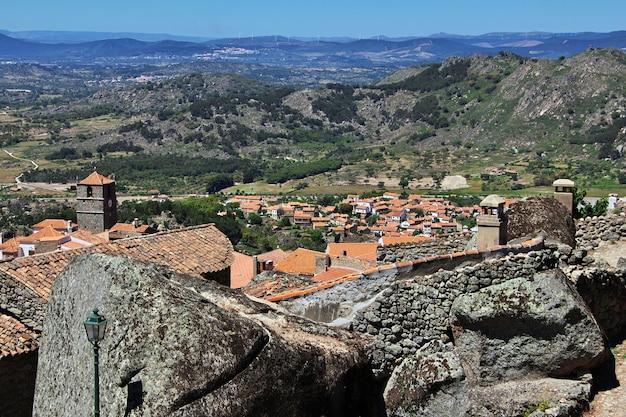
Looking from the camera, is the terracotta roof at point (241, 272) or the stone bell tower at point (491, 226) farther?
the terracotta roof at point (241, 272)

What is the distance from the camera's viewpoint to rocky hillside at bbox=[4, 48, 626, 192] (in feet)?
426

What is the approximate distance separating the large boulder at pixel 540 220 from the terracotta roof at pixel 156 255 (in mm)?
4995

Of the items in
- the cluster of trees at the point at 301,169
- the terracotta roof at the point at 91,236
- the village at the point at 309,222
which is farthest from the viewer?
the cluster of trees at the point at 301,169

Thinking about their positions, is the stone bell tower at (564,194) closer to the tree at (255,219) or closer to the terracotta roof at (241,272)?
the terracotta roof at (241,272)

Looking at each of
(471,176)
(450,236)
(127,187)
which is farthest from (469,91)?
(450,236)

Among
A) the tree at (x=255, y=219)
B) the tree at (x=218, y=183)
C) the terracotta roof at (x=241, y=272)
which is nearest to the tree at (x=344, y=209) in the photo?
the tree at (x=255, y=219)

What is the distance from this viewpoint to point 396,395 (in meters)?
7.28

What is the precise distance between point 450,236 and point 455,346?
508cm

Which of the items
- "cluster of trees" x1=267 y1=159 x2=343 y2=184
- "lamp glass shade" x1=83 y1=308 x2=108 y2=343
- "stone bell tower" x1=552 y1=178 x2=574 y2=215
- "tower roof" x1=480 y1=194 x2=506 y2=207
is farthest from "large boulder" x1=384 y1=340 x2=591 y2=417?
"cluster of trees" x1=267 y1=159 x2=343 y2=184

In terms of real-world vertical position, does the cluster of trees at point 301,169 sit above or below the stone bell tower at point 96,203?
below

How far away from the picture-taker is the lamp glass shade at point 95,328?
545 centimetres

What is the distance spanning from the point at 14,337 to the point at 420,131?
161m

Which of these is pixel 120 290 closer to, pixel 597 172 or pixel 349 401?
pixel 349 401

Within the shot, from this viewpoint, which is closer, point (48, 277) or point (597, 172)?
point (48, 277)
